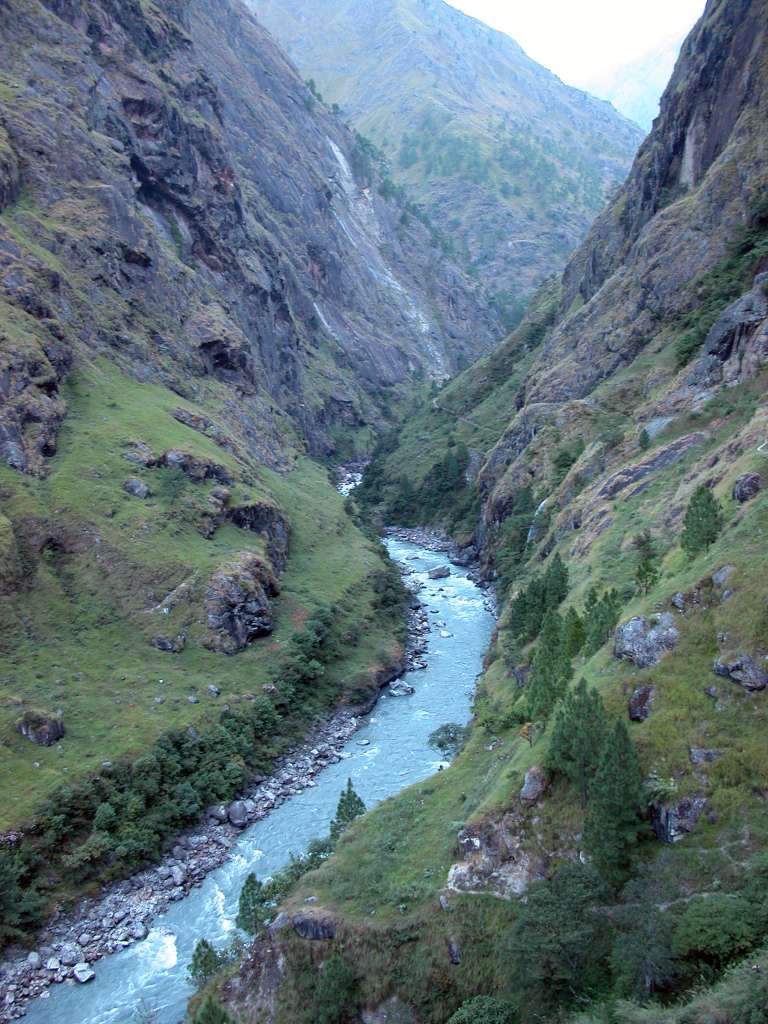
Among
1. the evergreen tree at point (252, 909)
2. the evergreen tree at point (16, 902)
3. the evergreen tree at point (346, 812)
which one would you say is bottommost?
the evergreen tree at point (16, 902)

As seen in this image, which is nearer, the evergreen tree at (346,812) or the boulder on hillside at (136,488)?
the evergreen tree at (346,812)

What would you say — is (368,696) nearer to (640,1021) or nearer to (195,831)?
(195,831)

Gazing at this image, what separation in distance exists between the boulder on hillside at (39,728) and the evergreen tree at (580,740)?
36.0 m

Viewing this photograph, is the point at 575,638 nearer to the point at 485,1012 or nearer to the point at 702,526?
the point at 702,526

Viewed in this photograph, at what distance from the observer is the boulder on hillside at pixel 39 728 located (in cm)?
5484

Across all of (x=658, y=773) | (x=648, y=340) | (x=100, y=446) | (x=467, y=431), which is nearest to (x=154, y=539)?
(x=100, y=446)

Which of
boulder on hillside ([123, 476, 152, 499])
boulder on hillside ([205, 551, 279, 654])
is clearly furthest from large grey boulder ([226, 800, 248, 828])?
boulder on hillside ([123, 476, 152, 499])

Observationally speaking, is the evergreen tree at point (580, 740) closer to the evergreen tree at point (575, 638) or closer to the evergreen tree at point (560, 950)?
the evergreen tree at point (560, 950)

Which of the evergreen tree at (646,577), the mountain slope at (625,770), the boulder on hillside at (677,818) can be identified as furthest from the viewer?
the evergreen tree at (646,577)

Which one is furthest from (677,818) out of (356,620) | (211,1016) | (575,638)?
(356,620)

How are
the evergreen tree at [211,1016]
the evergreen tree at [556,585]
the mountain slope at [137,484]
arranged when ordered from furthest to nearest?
1. the evergreen tree at [556,585]
2. the mountain slope at [137,484]
3. the evergreen tree at [211,1016]

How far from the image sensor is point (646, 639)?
40625 mm

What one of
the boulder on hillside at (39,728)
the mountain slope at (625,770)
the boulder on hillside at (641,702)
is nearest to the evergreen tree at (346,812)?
the mountain slope at (625,770)

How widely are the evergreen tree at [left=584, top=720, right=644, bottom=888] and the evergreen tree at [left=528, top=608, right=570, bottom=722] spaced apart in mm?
9293
